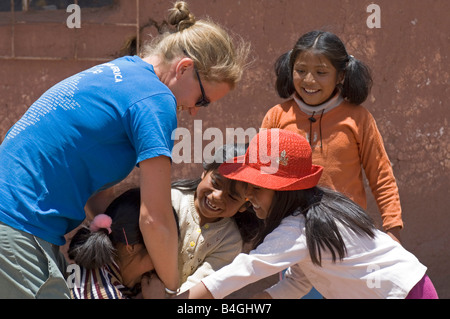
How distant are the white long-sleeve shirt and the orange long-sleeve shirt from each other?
69cm

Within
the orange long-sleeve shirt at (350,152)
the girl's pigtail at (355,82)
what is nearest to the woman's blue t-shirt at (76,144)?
the orange long-sleeve shirt at (350,152)

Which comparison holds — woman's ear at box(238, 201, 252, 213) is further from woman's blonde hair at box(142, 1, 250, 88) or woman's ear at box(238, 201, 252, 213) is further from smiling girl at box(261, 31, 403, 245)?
woman's blonde hair at box(142, 1, 250, 88)

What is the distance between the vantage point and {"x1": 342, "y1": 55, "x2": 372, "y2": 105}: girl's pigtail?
3.26 metres

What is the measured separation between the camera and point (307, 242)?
234cm

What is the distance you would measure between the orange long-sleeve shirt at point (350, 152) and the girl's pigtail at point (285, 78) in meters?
0.17

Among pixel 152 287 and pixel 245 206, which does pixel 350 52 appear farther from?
pixel 152 287

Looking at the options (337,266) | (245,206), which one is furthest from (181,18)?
(337,266)

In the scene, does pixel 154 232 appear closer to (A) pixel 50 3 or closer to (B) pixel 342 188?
(B) pixel 342 188

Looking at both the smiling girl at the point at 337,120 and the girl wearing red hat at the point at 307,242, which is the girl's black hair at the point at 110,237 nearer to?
the girl wearing red hat at the point at 307,242

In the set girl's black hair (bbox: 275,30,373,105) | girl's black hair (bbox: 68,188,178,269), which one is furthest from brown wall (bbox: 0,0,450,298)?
girl's black hair (bbox: 68,188,178,269)

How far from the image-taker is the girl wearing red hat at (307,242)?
2318 mm

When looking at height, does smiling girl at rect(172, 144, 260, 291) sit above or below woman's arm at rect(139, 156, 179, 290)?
below
